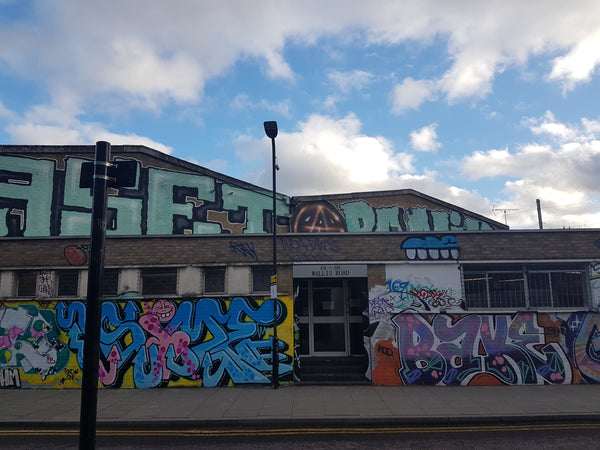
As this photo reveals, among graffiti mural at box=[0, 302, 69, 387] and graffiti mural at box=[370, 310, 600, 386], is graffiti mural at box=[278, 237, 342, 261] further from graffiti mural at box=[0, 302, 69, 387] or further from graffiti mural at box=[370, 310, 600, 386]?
graffiti mural at box=[0, 302, 69, 387]

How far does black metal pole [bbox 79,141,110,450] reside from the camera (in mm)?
4293

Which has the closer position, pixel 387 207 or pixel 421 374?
pixel 421 374

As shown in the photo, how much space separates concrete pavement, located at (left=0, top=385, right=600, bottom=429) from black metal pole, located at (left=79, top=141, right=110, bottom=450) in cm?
478

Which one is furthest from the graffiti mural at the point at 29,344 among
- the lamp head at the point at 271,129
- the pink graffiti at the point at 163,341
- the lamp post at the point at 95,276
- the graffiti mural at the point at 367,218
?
the graffiti mural at the point at 367,218

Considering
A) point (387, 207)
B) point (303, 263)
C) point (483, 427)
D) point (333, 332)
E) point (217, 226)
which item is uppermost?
point (387, 207)

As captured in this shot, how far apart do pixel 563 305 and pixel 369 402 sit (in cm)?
686

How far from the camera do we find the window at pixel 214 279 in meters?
12.9

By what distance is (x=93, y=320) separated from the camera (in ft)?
14.5

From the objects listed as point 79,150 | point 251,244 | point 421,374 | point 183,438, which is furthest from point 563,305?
point 79,150

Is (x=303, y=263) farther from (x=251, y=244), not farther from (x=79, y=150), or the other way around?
(x=79, y=150)

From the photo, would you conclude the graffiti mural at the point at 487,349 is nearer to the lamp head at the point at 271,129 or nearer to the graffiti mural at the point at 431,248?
the graffiti mural at the point at 431,248

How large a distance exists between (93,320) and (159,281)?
871 cm

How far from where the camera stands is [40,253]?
12.9m

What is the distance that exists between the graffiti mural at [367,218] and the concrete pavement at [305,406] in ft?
38.8
